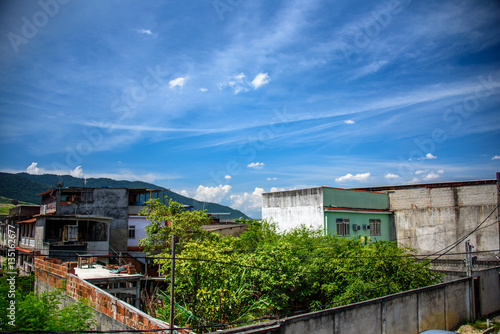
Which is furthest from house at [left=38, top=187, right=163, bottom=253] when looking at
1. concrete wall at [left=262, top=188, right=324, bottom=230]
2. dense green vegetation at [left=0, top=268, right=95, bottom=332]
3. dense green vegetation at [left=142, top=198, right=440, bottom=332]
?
dense green vegetation at [left=0, top=268, right=95, bottom=332]

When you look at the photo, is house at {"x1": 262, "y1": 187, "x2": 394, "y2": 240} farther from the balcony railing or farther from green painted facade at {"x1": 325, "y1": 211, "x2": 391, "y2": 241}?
the balcony railing

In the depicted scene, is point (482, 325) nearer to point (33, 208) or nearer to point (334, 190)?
point (334, 190)

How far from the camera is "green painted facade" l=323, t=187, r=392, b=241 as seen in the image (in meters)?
24.9

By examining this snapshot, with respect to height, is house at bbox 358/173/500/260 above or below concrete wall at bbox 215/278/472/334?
above

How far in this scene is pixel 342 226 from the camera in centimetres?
2552

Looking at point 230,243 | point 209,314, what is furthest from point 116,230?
point 209,314

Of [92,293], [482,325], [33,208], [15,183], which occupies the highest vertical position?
[15,183]

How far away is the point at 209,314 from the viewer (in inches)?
509

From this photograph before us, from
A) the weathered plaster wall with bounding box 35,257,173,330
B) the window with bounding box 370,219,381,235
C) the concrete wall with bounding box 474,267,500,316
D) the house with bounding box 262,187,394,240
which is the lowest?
the concrete wall with bounding box 474,267,500,316

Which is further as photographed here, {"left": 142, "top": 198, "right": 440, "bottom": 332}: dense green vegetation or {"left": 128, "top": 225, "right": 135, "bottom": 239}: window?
{"left": 128, "top": 225, "right": 135, "bottom": 239}: window

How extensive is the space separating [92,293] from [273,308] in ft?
24.5

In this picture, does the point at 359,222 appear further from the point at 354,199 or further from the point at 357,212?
the point at 354,199

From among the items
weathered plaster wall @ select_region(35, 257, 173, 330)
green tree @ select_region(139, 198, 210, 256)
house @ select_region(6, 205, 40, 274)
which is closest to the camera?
weathered plaster wall @ select_region(35, 257, 173, 330)

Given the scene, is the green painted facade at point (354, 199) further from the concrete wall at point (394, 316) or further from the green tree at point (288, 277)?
the concrete wall at point (394, 316)
